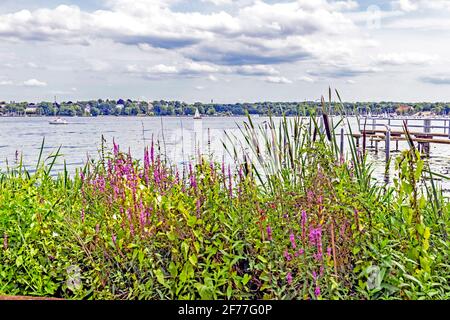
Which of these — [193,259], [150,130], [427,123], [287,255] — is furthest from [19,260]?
[427,123]

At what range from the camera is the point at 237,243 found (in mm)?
1640

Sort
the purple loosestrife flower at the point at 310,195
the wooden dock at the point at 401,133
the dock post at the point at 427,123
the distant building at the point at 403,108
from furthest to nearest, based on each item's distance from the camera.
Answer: the dock post at the point at 427,123, the wooden dock at the point at 401,133, the distant building at the point at 403,108, the purple loosestrife flower at the point at 310,195

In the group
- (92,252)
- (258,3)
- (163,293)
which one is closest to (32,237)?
(92,252)

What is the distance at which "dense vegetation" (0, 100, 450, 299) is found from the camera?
1.60 metres

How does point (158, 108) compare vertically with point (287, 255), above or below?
above

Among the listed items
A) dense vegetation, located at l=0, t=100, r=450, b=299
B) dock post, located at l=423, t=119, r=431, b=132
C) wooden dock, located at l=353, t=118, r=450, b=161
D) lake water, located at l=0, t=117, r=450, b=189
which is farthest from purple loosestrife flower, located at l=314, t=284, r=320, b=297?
dock post, located at l=423, t=119, r=431, b=132

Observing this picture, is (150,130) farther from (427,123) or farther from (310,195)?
(427,123)

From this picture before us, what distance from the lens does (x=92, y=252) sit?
1.84 meters

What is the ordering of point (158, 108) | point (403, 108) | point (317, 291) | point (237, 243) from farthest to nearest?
point (158, 108) → point (403, 108) → point (237, 243) → point (317, 291)

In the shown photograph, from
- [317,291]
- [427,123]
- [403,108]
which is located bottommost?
[317,291]

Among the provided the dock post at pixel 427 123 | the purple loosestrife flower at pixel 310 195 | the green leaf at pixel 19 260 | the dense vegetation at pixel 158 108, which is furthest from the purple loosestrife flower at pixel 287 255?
the dock post at pixel 427 123

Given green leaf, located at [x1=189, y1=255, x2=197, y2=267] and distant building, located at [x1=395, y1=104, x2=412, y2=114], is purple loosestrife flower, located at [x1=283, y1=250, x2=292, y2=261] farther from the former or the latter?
distant building, located at [x1=395, y1=104, x2=412, y2=114]

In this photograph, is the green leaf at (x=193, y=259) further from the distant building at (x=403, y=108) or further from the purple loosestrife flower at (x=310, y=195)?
the distant building at (x=403, y=108)

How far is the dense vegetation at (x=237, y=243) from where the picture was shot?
63.0 inches
